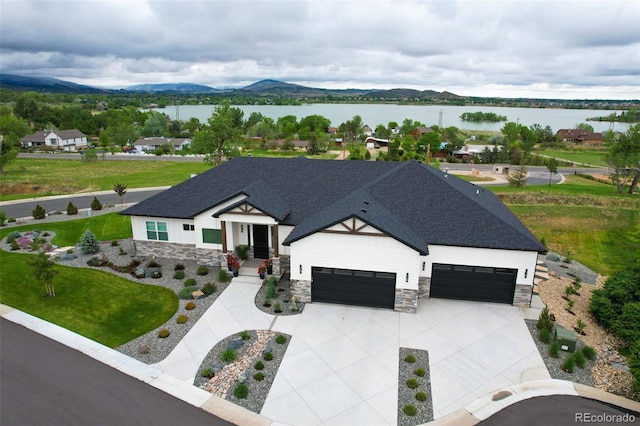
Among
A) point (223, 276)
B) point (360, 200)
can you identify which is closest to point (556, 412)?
point (360, 200)

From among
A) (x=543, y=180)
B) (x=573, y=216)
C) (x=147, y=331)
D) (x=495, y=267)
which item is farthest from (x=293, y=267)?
(x=543, y=180)

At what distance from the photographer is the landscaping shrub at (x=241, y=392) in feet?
45.3

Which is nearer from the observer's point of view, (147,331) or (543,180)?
(147,331)

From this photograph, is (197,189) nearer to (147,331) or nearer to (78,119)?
(147,331)

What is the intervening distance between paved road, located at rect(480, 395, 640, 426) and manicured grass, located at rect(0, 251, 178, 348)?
1527 centimetres

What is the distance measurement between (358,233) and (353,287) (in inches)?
120

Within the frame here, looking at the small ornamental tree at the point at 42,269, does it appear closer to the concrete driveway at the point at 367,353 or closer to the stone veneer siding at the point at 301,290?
the concrete driveway at the point at 367,353

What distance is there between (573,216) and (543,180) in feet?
94.3

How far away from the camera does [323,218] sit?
20.0 m

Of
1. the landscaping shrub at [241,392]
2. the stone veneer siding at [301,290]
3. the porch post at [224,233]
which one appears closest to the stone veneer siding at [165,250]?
the porch post at [224,233]

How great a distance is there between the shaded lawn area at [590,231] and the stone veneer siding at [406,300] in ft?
49.5

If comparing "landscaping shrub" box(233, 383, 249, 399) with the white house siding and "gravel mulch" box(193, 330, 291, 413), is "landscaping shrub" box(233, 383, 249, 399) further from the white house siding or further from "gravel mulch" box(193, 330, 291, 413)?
the white house siding

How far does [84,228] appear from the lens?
32.8 m

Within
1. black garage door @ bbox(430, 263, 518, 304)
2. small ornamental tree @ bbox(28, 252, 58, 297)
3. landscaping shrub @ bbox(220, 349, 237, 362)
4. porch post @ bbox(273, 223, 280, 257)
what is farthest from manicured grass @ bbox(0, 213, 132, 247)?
black garage door @ bbox(430, 263, 518, 304)
